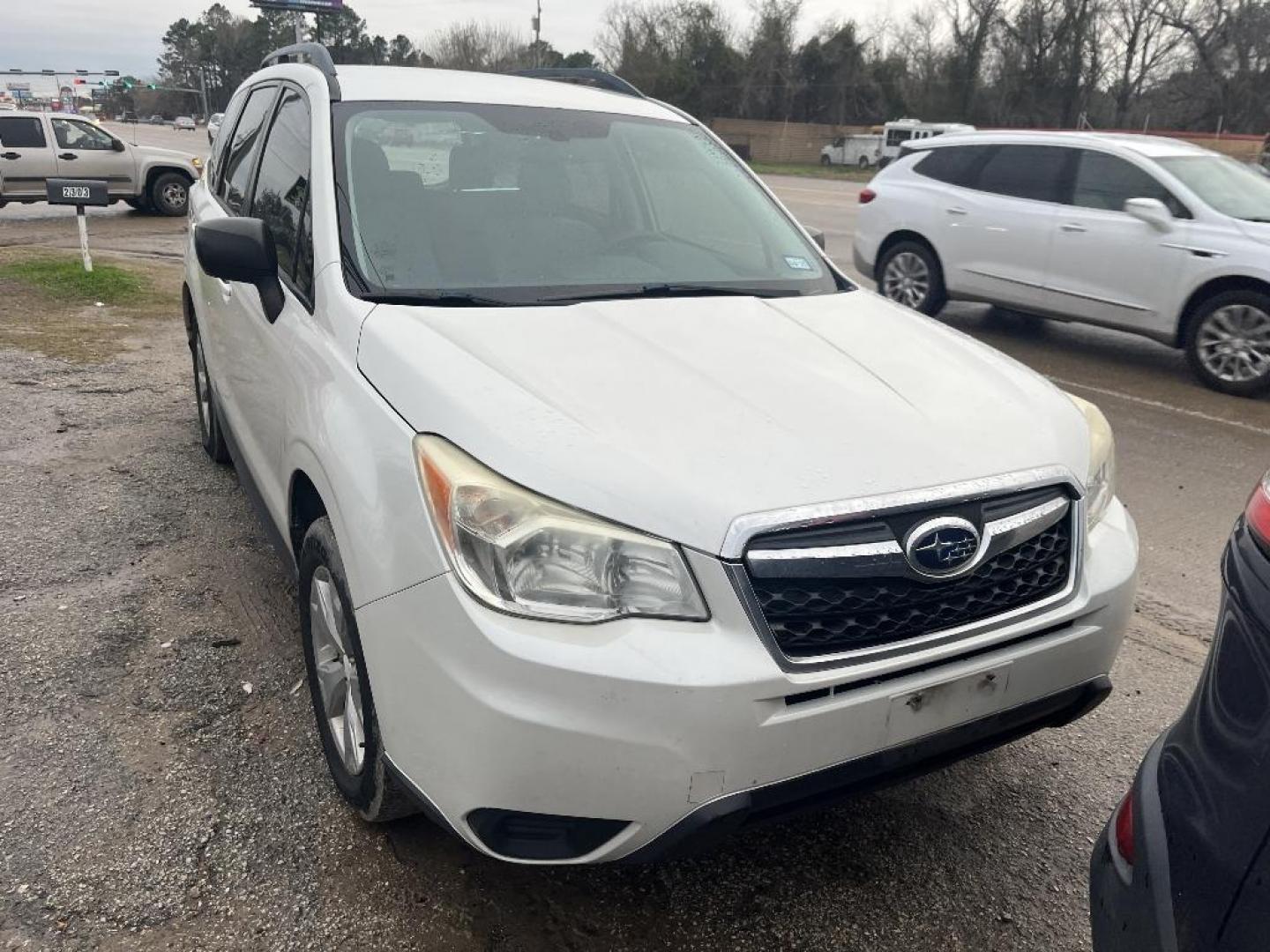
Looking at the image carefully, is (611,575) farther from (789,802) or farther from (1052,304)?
(1052,304)

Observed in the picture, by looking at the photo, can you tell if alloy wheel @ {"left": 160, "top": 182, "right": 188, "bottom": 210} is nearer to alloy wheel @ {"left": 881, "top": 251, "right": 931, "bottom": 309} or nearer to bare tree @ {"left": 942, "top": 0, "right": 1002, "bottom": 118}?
alloy wheel @ {"left": 881, "top": 251, "right": 931, "bottom": 309}

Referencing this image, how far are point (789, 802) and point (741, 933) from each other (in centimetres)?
53

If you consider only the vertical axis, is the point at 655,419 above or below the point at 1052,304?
above

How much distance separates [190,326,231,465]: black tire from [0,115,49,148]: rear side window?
554 inches

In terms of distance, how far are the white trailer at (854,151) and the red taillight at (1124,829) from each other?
52.2 meters

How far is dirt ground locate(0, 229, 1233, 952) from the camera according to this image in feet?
7.56

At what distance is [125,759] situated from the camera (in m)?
2.81

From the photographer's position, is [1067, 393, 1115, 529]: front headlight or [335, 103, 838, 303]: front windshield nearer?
[1067, 393, 1115, 529]: front headlight

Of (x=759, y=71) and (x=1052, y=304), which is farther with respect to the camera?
Result: (x=759, y=71)

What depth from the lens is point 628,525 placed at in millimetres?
Result: 1904

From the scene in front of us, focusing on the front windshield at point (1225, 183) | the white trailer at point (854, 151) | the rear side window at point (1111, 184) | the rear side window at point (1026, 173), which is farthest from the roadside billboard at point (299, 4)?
the white trailer at point (854, 151)

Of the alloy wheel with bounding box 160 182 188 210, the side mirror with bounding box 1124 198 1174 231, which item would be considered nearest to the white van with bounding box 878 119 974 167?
the alloy wheel with bounding box 160 182 188 210

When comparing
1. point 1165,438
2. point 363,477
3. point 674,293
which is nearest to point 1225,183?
point 1165,438

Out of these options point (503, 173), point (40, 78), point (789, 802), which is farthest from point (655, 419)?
point (40, 78)
